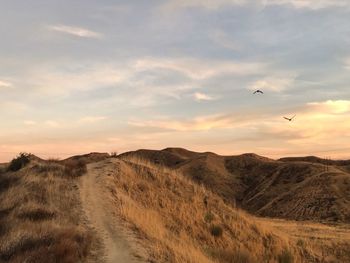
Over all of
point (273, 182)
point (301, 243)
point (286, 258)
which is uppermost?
point (273, 182)

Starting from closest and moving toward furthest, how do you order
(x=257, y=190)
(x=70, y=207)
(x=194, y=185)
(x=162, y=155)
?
(x=70, y=207)
(x=194, y=185)
(x=257, y=190)
(x=162, y=155)

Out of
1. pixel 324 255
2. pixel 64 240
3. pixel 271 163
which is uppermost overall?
pixel 271 163

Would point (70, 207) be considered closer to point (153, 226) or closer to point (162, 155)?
point (153, 226)

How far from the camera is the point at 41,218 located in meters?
20.8

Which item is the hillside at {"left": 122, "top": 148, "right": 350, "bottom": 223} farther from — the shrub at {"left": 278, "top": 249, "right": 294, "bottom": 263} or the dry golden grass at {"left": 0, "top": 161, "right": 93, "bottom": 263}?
the shrub at {"left": 278, "top": 249, "right": 294, "bottom": 263}

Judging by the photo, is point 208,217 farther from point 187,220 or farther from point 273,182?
point 273,182

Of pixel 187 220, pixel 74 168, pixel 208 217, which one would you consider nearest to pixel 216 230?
pixel 187 220

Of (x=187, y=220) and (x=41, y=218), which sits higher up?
(x=41, y=218)

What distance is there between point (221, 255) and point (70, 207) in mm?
7538

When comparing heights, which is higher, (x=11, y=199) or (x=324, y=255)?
(x=11, y=199)

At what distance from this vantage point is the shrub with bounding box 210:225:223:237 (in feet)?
85.3

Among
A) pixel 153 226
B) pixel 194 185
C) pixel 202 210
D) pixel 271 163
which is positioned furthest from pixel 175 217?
pixel 271 163

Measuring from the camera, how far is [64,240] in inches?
648

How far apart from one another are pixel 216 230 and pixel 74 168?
11384 millimetres
